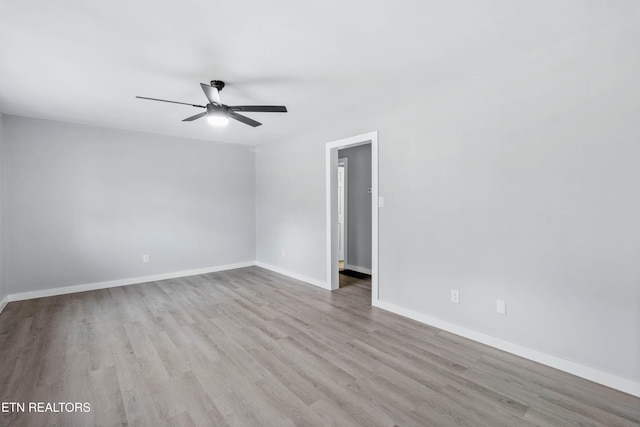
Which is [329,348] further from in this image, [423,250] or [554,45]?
[554,45]

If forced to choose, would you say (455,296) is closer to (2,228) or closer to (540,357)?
(540,357)

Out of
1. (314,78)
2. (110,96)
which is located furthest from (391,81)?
(110,96)

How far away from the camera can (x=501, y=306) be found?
2637mm

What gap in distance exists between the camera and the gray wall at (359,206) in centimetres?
548

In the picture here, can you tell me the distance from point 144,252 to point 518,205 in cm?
517

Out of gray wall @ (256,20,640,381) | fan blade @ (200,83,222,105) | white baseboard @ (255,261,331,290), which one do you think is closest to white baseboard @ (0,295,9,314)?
white baseboard @ (255,261,331,290)

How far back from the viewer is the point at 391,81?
278cm

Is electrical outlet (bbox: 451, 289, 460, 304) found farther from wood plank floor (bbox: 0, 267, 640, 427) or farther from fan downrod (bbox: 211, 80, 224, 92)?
fan downrod (bbox: 211, 80, 224, 92)

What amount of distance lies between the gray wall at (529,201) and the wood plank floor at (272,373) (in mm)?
374

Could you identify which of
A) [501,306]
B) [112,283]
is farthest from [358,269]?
[112,283]

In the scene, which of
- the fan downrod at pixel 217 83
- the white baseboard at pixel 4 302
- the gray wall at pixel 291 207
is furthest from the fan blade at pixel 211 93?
the white baseboard at pixel 4 302

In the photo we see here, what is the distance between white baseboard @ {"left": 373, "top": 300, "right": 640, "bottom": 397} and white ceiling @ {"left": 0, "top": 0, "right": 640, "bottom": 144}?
2364 millimetres

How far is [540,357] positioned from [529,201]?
126 centimetres

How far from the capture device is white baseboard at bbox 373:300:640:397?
6.74 ft
